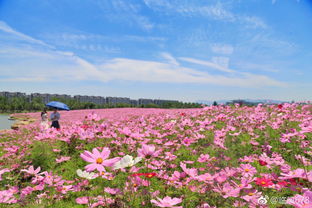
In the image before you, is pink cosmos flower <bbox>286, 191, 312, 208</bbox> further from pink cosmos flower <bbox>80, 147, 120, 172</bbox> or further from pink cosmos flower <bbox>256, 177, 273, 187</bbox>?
pink cosmos flower <bbox>80, 147, 120, 172</bbox>

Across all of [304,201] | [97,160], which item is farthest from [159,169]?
[304,201]

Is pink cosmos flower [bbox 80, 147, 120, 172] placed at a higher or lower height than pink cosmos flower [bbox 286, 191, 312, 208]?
higher

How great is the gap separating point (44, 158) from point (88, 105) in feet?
154

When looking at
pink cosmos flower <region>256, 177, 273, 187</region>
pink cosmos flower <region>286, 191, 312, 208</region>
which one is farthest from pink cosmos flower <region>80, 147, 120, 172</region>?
pink cosmos flower <region>256, 177, 273, 187</region>

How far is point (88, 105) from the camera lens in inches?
1916

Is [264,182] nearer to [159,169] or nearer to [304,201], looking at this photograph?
[304,201]

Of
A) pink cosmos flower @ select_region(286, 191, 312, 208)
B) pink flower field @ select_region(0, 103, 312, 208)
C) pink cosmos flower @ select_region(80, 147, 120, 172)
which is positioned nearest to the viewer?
pink cosmos flower @ select_region(286, 191, 312, 208)

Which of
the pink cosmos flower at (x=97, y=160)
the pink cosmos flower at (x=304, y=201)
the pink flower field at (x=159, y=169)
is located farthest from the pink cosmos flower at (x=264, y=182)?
the pink cosmos flower at (x=97, y=160)

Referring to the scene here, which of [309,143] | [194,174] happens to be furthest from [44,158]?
[309,143]

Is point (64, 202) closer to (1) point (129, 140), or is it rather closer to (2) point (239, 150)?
(1) point (129, 140)

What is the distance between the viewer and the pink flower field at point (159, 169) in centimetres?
128

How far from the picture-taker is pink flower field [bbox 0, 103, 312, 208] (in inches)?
50.5

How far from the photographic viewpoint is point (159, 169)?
8.68 feet

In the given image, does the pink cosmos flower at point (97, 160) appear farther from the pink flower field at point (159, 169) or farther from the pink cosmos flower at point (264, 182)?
the pink cosmos flower at point (264, 182)
